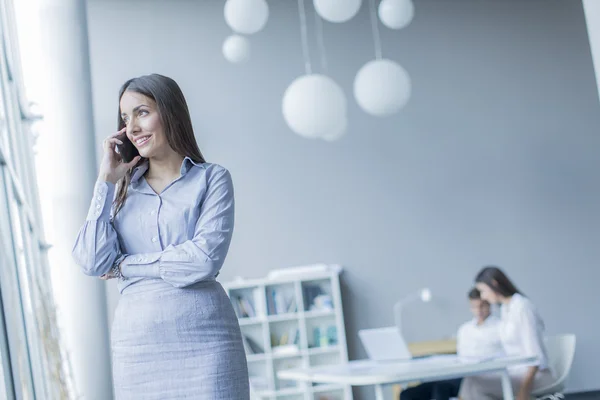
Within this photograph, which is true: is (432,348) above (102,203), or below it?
below

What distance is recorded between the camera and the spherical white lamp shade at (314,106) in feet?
16.4

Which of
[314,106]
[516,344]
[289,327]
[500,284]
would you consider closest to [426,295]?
[289,327]

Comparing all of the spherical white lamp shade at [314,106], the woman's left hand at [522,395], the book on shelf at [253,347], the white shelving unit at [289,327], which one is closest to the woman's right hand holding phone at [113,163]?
the spherical white lamp shade at [314,106]

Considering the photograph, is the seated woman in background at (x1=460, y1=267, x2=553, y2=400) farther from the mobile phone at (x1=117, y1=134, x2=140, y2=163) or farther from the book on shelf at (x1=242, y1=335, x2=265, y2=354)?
the mobile phone at (x1=117, y1=134, x2=140, y2=163)

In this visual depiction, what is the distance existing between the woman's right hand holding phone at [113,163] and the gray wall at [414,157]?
6278 mm

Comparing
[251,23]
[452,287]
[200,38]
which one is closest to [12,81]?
[251,23]

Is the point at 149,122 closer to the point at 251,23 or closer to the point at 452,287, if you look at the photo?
the point at 251,23

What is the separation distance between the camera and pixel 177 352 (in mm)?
1728

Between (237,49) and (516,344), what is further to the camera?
(237,49)

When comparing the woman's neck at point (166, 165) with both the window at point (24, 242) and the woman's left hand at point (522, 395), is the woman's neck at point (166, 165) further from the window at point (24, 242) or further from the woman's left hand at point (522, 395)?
the woman's left hand at point (522, 395)

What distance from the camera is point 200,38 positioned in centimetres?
846

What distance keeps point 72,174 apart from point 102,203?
4.07 metres

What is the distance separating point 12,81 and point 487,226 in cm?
526

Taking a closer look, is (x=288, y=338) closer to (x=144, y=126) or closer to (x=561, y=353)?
(x=561, y=353)
